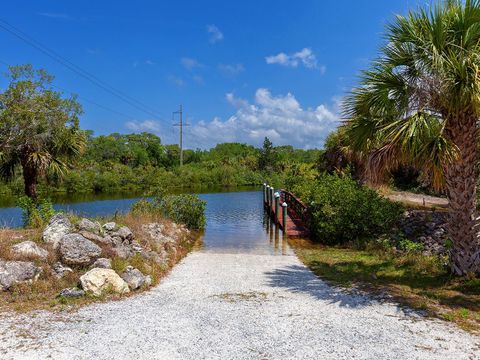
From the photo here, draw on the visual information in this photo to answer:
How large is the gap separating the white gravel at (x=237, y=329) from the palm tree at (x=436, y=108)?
255 cm

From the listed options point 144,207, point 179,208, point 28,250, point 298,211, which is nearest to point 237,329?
point 28,250

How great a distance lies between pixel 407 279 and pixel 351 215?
4.79 m

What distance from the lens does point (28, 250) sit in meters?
7.66

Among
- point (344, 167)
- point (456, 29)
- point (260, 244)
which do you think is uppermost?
point (456, 29)

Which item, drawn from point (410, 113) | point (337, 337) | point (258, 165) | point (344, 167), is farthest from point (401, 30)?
point (258, 165)

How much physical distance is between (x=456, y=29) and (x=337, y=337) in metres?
5.83

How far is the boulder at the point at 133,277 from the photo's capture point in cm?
743

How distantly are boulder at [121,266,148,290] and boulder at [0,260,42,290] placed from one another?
1.58m

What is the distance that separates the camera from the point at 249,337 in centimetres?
515

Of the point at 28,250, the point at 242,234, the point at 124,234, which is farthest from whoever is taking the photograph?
the point at 242,234

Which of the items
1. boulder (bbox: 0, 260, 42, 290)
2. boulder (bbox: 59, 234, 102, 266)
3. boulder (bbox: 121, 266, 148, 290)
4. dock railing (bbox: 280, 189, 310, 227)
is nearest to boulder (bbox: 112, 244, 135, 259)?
boulder (bbox: 59, 234, 102, 266)

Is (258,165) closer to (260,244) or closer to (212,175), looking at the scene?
(212,175)

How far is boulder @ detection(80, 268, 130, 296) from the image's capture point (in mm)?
6875

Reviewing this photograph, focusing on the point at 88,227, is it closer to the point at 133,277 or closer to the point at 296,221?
the point at 133,277
